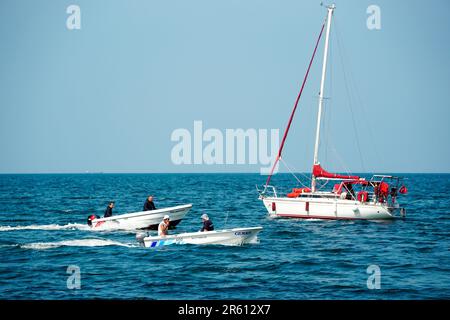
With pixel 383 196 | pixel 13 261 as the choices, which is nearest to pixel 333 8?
pixel 383 196

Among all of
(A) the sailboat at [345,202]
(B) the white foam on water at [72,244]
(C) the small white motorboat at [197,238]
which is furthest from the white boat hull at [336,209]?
(B) the white foam on water at [72,244]

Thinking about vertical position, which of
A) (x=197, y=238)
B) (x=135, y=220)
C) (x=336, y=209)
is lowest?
(x=197, y=238)

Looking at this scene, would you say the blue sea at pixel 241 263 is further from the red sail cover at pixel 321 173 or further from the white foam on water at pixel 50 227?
the red sail cover at pixel 321 173

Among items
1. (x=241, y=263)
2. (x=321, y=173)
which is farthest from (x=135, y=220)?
(x=321, y=173)

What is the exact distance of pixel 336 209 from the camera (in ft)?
137

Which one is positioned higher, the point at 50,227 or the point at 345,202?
the point at 345,202

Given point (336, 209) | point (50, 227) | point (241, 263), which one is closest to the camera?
point (241, 263)

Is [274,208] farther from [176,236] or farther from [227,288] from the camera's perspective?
[227,288]

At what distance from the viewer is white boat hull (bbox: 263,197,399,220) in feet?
137

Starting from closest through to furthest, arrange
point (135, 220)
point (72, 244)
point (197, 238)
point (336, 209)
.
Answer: point (197, 238) < point (72, 244) < point (135, 220) < point (336, 209)

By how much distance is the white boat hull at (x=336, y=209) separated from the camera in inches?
1644

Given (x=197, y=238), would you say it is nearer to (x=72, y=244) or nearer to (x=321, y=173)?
(x=72, y=244)

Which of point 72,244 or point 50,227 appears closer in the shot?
point 72,244

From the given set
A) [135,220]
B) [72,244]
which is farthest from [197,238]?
[135,220]
